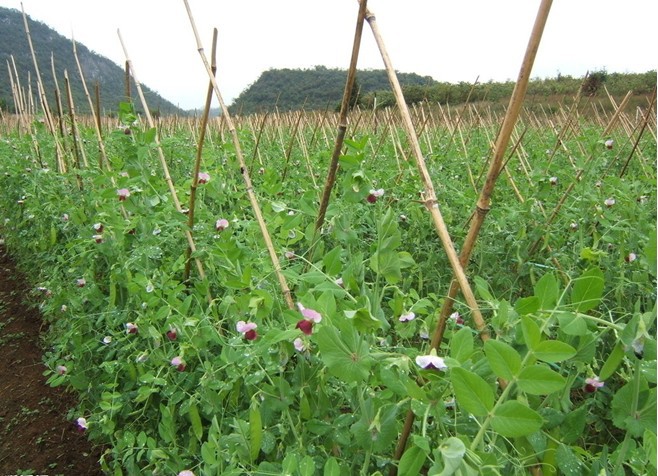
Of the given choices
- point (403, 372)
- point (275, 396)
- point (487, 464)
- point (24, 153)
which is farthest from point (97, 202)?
point (24, 153)

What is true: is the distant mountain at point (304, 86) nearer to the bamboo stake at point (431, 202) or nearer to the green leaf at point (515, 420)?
the bamboo stake at point (431, 202)

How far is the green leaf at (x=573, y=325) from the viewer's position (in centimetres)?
53

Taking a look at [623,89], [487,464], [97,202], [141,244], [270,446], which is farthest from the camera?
[623,89]

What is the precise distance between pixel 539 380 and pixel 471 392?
0.23 ft

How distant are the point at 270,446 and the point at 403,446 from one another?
0.78 feet

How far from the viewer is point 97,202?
1939 millimetres

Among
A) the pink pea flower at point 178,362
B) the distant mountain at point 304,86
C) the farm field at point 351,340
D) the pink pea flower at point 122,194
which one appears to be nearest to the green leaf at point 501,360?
the farm field at point 351,340

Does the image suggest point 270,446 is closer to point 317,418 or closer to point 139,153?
point 317,418

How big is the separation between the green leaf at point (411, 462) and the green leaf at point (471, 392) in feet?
0.29

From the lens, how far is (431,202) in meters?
0.73

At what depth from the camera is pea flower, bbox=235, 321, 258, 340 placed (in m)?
0.84

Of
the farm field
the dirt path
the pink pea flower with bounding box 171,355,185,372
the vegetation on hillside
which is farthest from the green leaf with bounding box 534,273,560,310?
the vegetation on hillside

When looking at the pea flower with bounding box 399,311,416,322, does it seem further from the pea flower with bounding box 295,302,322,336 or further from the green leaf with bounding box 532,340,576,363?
the green leaf with bounding box 532,340,576,363

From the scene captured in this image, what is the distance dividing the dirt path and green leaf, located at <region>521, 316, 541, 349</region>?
1.60 meters
